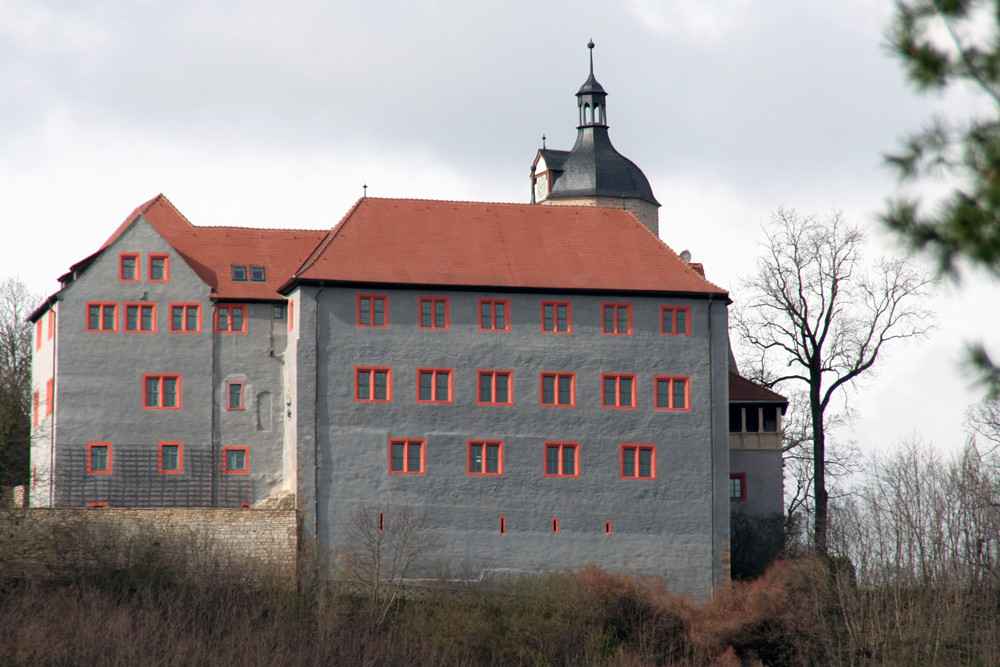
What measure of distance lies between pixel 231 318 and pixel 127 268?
3.45 m

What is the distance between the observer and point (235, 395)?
46281mm

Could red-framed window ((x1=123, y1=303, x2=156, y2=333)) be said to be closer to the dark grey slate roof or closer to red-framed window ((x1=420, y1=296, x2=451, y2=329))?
red-framed window ((x1=420, y1=296, x2=451, y2=329))

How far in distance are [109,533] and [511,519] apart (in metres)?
11.3

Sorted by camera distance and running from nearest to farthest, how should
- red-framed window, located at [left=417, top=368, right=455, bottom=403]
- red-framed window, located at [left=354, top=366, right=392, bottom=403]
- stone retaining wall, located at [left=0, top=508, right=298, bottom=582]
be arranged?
1. stone retaining wall, located at [left=0, top=508, right=298, bottom=582]
2. red-framed window, located at [left=354, top=366, right=392, bottom=403]
3. red-framed window, located at [left=417, top=368, right=455, bottom=403]

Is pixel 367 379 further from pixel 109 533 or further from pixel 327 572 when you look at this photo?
pixel 109 533

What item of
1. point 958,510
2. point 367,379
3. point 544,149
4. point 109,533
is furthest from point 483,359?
point 544,149

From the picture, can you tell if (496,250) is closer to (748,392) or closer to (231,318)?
(231,318)

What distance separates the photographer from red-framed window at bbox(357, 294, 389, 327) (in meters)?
44.5

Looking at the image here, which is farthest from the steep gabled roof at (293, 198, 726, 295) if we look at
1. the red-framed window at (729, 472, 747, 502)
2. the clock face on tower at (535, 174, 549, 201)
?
the clock face on tower at (535, 174, 549, 201)

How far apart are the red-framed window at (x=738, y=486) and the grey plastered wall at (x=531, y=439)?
2699 mm

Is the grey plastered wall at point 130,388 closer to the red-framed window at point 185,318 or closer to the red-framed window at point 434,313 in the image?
the red-framed window at point 185,318

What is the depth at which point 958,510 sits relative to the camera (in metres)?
47.3

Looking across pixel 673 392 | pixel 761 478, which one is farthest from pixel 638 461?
pixel 761 478

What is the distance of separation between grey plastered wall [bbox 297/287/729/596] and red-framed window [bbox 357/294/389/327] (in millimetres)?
218
